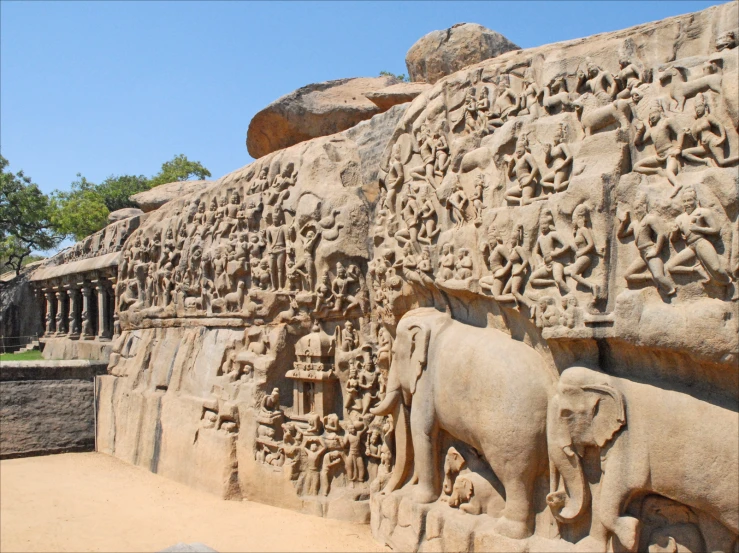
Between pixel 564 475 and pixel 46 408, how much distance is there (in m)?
9.84

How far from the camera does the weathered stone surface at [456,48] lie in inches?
326

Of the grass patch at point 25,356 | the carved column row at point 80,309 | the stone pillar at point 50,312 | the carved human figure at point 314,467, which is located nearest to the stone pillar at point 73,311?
the carved column row at point 80,309

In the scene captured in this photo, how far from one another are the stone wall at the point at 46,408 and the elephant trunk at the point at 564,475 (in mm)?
9519

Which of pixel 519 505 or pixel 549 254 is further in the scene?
pixel 519 505

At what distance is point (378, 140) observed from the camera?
8484 millimetres

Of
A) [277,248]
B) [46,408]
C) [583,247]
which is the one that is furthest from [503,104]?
[46,408]

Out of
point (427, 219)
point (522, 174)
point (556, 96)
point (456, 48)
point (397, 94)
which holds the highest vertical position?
point (456, 48)

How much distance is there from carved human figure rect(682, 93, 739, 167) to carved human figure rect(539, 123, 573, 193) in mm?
922

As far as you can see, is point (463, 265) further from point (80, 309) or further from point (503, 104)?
point (80, 309)

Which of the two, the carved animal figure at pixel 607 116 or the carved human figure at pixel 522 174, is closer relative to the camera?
the carved animal figure at pixel 607 116

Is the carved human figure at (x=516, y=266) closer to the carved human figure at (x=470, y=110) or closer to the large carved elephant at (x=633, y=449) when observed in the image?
the large carved elephant at (x=633, y=449)

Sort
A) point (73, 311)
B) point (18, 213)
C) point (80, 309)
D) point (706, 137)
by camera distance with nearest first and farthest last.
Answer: point (706, 137)
point (73, 311)
point (80, 309)
point (18, 213)

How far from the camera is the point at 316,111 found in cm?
1080

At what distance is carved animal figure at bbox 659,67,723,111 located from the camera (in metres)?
4.49
